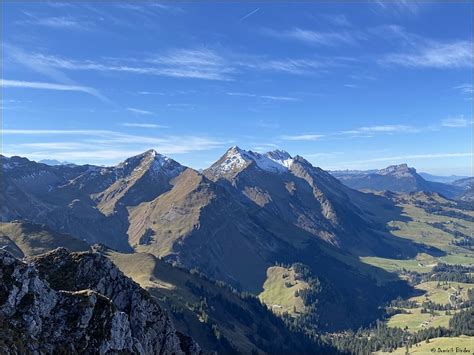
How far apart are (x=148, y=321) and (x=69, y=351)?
25315mm

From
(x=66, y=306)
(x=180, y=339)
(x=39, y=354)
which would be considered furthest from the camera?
(x=180, y=339)

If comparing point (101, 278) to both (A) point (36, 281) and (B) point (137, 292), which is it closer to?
(B) point (137, 292)

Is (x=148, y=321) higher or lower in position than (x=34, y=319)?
lower

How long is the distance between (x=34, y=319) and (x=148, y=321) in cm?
2849

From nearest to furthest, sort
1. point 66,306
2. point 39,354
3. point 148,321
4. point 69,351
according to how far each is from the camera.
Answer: point 39,354, point 69,351, point 66,306, point 148,321

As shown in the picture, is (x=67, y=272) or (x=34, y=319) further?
(x=67, y=272)

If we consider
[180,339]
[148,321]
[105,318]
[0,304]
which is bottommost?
[180,339]

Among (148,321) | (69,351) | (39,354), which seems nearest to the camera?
(39,354)

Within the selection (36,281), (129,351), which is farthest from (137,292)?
(36,281)

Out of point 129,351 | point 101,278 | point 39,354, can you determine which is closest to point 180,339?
point 101,278

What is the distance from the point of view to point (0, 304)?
58.4 metres

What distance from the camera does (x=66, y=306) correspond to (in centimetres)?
6550

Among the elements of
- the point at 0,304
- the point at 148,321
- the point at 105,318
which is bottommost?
the point at 148,321

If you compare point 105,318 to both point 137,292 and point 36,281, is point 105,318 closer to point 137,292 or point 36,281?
point 36,281
